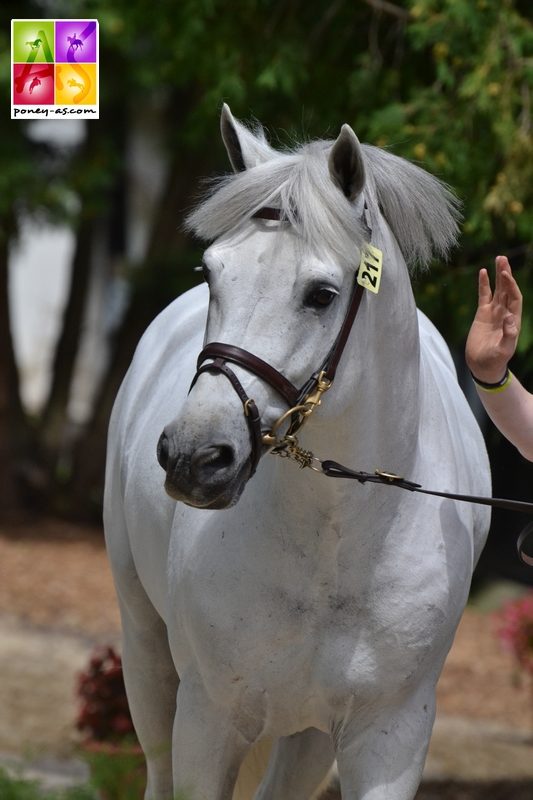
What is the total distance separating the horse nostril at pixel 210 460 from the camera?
2.35 m

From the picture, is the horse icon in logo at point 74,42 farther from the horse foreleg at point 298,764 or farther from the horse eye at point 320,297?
the horse foreleg at point 298,764

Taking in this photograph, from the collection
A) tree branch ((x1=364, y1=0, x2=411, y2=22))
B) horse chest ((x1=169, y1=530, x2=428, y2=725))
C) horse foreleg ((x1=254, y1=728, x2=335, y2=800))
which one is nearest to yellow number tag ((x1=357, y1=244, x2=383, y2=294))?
horse chest ((x1=169, y1=530, x2=428, y2=725))

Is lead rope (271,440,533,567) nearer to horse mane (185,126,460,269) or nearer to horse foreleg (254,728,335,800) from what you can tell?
horse mane (185,126,460,269)

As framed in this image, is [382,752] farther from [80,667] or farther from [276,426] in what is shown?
[80,667]

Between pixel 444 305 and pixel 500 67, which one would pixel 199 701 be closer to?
pixel 444 305

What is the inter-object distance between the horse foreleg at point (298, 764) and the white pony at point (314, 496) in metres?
0.34

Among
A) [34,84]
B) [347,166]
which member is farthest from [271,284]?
[34,84]

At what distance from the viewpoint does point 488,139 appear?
15.4 feet

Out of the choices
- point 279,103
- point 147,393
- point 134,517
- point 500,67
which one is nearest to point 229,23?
point 279,103

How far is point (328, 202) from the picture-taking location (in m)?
2.54

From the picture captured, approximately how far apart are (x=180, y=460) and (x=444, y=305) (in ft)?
8.97

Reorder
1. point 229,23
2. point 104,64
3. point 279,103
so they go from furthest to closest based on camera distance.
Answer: point 104,64 → point 279,103 → point 229,23

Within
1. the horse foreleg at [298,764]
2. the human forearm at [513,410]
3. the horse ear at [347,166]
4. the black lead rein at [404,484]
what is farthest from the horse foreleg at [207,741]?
the horse ear at [347,166]

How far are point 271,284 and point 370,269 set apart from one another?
0.25m
